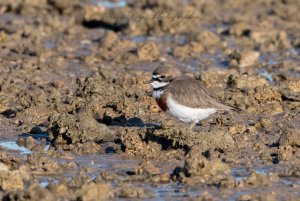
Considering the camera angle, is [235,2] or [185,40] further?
[235,2]

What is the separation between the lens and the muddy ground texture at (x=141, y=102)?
9.06 m

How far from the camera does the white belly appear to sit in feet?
36.1

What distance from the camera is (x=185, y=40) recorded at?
17859 millimetres

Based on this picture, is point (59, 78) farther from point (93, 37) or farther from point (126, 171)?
point (126, 171)

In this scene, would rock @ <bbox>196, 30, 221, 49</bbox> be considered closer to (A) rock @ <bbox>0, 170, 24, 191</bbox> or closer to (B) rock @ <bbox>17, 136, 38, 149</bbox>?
(B) rock @ <bbox>17, 136, 38, 149</bbox>

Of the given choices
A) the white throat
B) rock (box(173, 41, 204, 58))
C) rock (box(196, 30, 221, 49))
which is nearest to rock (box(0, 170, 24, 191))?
the white throat

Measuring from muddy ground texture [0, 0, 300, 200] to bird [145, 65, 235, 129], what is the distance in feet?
0.95

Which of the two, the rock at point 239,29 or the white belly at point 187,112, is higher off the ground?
the rock at point 239,29

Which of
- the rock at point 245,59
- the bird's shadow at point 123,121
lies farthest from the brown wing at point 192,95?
the rock at point 245,59

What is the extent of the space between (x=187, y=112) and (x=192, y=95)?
0.24m

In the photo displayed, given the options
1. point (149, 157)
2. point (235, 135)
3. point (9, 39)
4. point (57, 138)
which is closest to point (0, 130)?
point (57, 138)

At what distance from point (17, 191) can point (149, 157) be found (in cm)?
222

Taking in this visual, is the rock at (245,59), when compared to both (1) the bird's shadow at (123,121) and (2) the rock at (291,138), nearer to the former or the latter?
(1) the bird's shadow at (123,121)

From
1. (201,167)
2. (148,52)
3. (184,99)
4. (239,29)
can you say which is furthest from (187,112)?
(239,29)
